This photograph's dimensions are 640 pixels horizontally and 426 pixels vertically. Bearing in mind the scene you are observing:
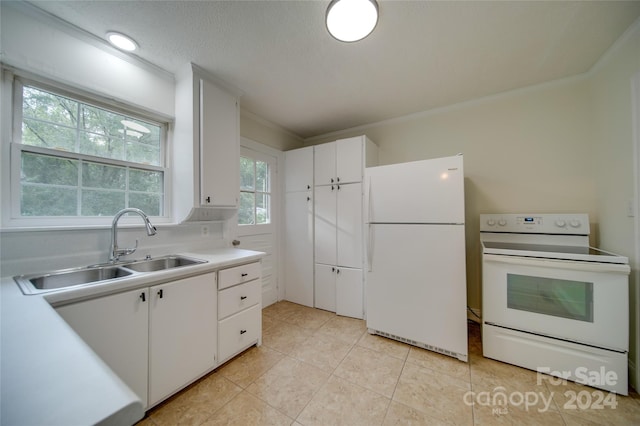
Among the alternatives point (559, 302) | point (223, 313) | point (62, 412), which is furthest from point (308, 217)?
point (62, 412)

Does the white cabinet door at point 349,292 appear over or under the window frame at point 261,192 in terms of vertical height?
under

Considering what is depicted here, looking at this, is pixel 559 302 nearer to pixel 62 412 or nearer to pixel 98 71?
pixel 62 412

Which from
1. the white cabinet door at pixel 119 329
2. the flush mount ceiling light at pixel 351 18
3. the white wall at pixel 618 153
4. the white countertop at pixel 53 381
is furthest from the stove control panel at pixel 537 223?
the white cabinet door at pixel 119 329

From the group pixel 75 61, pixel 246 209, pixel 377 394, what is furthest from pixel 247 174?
pixel 377 394

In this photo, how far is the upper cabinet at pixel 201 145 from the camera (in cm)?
185

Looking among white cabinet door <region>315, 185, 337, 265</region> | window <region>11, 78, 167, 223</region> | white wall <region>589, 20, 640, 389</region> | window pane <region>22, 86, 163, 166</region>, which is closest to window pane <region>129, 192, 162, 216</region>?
window <region>11, 78, 167, 223</region>

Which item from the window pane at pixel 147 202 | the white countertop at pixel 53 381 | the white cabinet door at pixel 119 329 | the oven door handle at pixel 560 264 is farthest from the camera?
the window pane at pixel 147 202

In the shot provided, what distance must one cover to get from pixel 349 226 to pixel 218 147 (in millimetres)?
1585

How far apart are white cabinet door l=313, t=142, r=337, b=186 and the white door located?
56 cm

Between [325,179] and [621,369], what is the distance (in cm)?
271

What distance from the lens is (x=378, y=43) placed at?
1589 mm

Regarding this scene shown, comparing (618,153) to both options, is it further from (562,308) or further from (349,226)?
(349,226)

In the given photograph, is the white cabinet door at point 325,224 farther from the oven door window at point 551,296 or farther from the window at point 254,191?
the oven door window at point 551,296

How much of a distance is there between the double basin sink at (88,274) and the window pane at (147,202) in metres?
0.43
